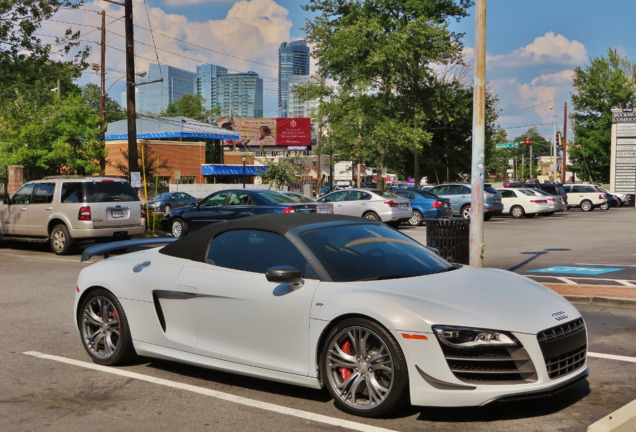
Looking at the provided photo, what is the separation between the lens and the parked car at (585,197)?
4428cm

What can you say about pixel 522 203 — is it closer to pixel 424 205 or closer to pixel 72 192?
pixel 424 205

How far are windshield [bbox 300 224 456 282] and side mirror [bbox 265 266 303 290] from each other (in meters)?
0.27

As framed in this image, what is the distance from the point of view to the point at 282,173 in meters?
49.8

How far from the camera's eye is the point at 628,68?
67812 mm

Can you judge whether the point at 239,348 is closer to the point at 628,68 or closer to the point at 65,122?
the point at 65,122

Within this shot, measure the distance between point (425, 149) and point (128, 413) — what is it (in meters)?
49.1

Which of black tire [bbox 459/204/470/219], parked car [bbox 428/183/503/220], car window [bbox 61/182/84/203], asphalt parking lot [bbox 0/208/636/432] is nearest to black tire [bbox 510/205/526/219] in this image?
parked car [bbox 428/183/503/220]

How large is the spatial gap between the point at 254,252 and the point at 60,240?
13068mm

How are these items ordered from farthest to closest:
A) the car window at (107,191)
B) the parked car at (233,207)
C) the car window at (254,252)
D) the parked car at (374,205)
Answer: the parked car at (374,205) < the parked car at (233,207) < the car window at (107,191) < the car window at (254,252)

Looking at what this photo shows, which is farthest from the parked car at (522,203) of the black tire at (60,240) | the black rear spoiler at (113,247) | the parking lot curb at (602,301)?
the black rear spoiler at (113,247)

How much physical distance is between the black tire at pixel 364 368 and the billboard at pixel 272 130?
109m

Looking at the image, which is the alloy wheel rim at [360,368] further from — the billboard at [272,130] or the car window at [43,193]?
the billboard at [272,130]

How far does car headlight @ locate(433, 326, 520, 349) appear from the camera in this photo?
4.50 m

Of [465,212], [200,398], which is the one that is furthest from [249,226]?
[465,212]
